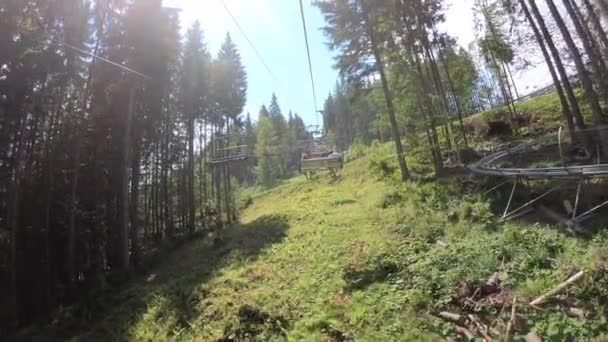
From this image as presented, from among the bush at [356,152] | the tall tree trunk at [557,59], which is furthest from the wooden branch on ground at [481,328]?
the bush at [356,152]

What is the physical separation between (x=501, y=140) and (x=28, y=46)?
798 inches

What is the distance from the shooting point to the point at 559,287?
17.2ft

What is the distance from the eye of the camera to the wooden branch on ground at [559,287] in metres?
5.14

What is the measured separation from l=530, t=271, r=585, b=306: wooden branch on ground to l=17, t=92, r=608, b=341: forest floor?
0.05m

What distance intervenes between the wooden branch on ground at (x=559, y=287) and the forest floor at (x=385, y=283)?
0.17 ft

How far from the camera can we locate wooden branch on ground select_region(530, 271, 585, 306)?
5.14 meters

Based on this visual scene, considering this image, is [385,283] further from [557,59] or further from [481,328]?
[557,59]

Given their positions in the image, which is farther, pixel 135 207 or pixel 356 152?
pixel 356 152

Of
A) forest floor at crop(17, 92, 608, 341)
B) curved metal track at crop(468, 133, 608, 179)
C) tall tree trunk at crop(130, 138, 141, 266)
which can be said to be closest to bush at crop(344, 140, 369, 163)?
tall tree trunk at crop(130, 138, 141, 266)

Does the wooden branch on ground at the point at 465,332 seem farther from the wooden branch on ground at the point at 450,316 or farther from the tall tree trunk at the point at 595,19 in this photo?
the tall tree trunk at the point at 595,19

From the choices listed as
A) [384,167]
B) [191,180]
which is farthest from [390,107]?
[191,180]

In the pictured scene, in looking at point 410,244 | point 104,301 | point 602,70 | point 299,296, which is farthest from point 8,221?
point 602,70

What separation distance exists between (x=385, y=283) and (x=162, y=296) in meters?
6.54

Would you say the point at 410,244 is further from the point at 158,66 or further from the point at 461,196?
the point at 158,66
